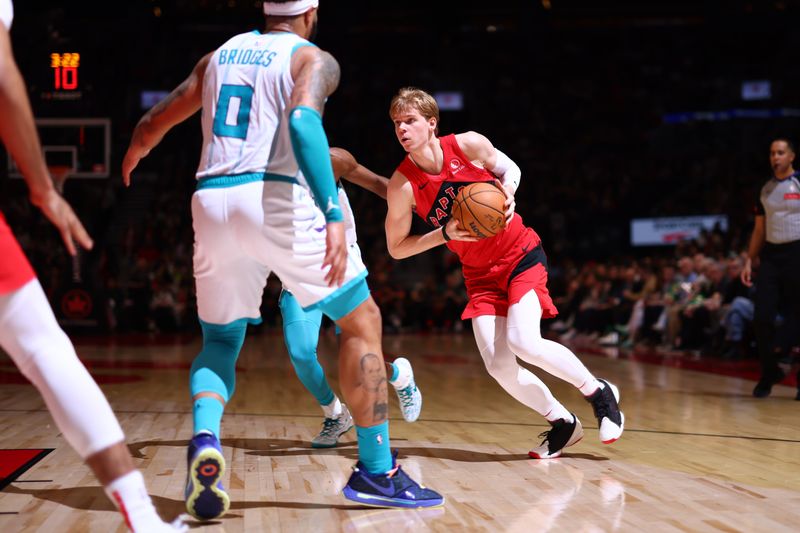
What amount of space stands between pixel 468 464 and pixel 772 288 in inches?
151

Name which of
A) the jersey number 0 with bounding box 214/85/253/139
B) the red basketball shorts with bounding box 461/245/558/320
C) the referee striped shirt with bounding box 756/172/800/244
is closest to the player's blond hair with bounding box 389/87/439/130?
the red basketball shorts with bounding box 461/245/558/320

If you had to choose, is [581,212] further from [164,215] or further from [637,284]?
[164,215]

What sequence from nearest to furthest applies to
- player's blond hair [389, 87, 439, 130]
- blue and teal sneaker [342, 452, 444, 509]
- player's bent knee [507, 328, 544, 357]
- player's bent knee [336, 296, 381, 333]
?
→ player's bent knee [336, 296, 381, 333]
blue and teal sneaker [342, 452, 444, 509]
player's blond hair [389, 87, 439, 130]
player's bent knee [507, 328, 544, 357]

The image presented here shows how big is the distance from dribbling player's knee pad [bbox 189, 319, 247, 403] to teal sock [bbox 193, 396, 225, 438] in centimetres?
5

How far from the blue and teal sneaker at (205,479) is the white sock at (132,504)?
0.43 meters

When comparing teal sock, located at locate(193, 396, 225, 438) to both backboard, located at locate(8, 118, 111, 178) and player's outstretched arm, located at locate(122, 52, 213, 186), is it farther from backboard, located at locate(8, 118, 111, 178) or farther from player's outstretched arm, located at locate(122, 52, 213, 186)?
backboard, located at locate(8, 118, 111, 178)

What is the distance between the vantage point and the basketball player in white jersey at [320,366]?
4520mm

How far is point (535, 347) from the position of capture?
4.32m

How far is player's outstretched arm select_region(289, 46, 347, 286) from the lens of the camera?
2.84 m

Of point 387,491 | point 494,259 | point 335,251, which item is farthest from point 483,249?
point 335,251

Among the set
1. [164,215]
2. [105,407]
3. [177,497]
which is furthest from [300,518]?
[164,215]

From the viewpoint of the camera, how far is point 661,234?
20.2 meters

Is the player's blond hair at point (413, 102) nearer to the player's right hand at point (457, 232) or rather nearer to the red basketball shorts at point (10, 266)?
the player's right hand at point (457, 232)

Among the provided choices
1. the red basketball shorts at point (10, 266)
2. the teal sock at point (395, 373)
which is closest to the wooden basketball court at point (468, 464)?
the teal sock at point (395, 373)
